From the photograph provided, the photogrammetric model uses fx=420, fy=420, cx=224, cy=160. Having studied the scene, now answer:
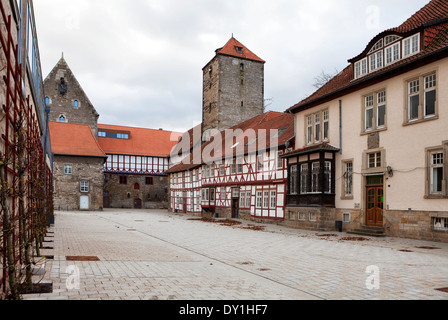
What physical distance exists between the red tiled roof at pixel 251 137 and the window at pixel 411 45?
30.2ft

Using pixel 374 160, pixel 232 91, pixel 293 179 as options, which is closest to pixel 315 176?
pixel 293 179

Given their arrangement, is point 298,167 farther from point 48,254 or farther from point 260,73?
point 260,73

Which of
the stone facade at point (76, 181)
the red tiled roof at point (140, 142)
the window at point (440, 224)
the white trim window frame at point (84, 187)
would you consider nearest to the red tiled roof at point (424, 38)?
the window at point (440, 224)

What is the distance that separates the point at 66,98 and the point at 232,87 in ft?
75.3

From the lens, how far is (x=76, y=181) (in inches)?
1977

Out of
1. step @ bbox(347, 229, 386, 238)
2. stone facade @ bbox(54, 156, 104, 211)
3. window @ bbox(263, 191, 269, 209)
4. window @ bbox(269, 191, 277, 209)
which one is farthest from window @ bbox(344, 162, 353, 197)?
stone facade @ bbox(54, 156, 104, 211)

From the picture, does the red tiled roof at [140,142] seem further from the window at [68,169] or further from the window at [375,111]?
the window at [375,111]

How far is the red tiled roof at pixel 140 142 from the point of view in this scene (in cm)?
6212

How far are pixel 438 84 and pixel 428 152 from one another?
2.64m

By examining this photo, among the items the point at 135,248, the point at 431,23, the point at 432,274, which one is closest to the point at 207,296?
the point at 432,274

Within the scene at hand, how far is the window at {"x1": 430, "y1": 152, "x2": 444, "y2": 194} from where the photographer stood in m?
16.1

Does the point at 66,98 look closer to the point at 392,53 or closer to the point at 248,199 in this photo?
the point at 248,199

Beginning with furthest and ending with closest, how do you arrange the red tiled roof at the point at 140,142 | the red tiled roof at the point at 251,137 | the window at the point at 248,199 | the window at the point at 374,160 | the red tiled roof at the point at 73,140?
the red tiled roof at the point at 140,142 < the red tiled roof at the point at 73,140 < the window at the point at 248,199 < the red tiled roof at the point at 251,137 < the window at the point at 374,160

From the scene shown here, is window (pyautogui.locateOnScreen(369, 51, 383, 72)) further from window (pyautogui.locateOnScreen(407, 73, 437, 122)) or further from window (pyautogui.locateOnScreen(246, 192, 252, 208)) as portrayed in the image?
window (pyautogui.locateOnScreen(246, 192, 252, 208))
